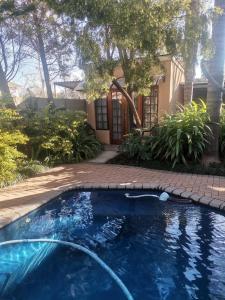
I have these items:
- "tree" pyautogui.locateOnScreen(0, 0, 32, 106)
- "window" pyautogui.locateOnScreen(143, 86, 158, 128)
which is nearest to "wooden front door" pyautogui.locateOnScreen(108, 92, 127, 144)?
"window" pyautogui.locateOnScreen(143, 86, 158, 128)

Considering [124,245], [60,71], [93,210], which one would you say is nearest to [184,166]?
[93,210]

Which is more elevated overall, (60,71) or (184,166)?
(60,71)

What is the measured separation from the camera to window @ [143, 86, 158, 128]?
12.7m

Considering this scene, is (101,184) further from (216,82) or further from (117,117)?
(117,117)

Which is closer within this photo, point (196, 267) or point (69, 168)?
point (196, 267)

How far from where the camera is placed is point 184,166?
28.7ft

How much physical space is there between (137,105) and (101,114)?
6.36 ft

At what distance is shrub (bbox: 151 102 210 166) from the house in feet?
8.35

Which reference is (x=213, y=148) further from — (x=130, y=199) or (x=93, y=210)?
(x=93, y=210)

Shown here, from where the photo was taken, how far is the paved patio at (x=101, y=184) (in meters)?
6.23

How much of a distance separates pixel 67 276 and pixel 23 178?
16.2 ft

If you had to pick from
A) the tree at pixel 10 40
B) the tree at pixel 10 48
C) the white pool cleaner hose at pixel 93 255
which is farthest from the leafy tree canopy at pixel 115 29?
the tree at pixel 10 48

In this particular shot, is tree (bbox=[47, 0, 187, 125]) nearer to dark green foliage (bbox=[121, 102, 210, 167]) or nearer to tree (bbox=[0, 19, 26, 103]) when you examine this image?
dark green foliage (bbox=[121, 102, 210, 167])

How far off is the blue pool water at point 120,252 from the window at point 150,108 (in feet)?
22.0
